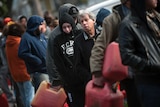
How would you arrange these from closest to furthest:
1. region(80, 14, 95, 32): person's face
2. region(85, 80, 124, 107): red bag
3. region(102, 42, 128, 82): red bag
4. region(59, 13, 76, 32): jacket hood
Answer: region(102, 42, 128, 82): red bag
region(85, 80, 124, 107): red bag
region(80, 14, 95, 32): person's face
region(59, 13, 76, 32): jacket hood

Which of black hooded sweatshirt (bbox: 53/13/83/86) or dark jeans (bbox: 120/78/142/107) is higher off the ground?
black hooded sweatshirt (bbox: 53/13/83/86)

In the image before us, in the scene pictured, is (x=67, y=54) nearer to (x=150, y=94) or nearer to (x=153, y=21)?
(x=153, y=21)

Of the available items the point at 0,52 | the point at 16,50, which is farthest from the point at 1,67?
the point at 16,50

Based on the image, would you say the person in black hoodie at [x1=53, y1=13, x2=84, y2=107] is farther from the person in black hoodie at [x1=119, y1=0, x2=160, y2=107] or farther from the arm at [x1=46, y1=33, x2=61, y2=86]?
the person in black hoodie at [x1=119, y1=0, x2=160, y2=107]

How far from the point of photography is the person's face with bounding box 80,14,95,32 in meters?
7.37

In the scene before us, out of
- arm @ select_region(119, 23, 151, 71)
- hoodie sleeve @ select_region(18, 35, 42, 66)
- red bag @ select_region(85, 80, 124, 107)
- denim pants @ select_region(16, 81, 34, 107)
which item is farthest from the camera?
denim pants @ select_region(16, 81, 34, 107)

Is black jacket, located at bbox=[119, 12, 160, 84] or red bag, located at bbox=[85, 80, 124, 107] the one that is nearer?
black jacket, located at bbox=[119, 12, 160, 84]

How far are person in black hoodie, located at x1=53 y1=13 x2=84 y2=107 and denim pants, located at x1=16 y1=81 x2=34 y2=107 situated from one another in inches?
87.0

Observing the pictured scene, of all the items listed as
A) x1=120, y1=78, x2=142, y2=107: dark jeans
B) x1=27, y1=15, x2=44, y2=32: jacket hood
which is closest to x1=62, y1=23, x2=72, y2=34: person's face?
x1=120, y1=78, x2=142, y2=107: dark jeans

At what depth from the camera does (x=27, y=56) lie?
929 cm

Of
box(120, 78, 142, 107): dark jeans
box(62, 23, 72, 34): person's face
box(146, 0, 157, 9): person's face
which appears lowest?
box(120, 78, 142, 107): dark jeans

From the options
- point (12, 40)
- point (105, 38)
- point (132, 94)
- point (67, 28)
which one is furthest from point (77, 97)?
point (12, 40)

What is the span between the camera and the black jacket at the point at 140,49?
17.4 ft

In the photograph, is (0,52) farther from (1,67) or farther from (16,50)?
(16,50)
